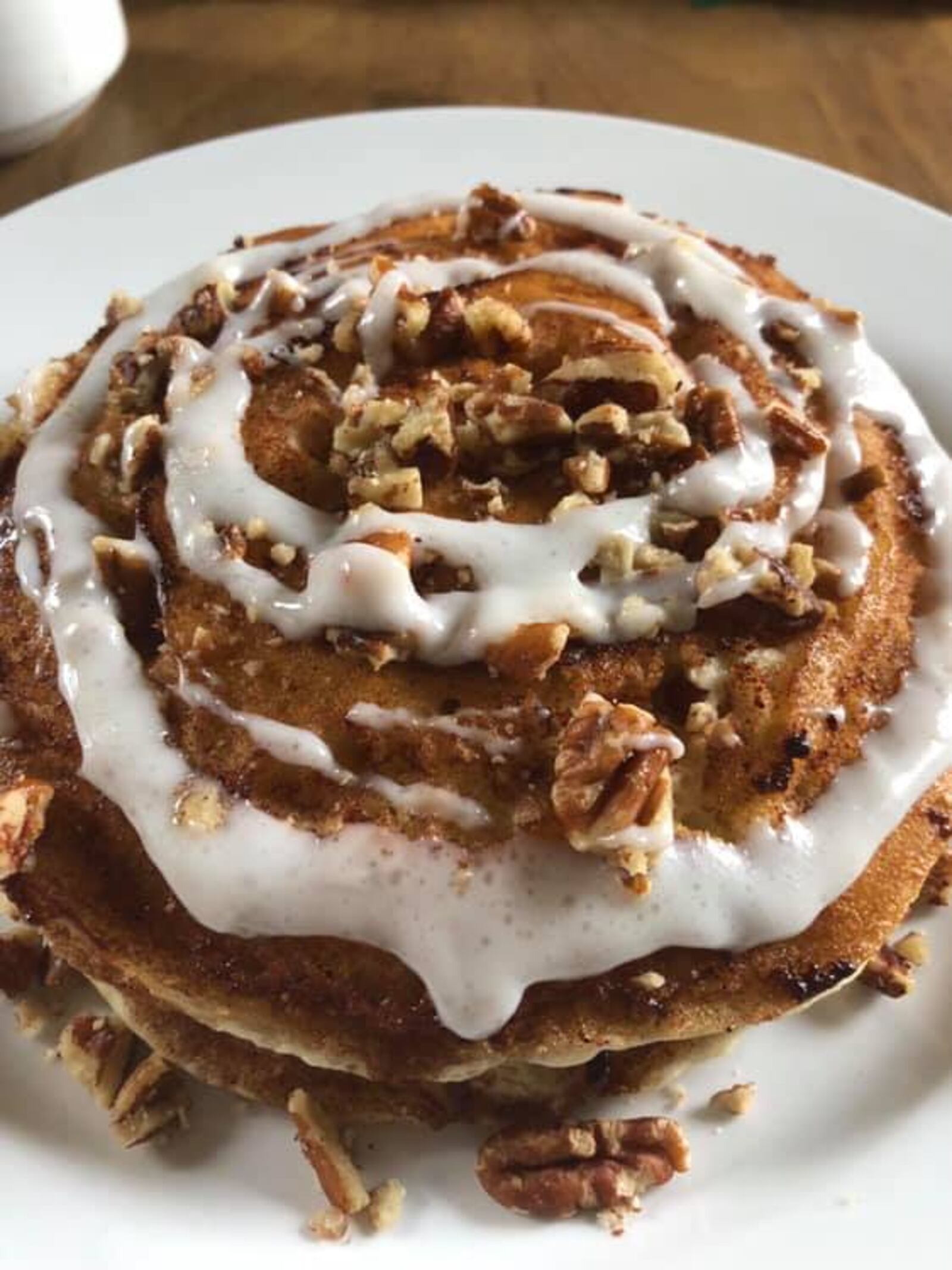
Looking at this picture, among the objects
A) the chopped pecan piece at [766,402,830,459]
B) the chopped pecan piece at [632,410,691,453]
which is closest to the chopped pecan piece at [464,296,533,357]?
the chopped pecan piece at [632,410,691,453]

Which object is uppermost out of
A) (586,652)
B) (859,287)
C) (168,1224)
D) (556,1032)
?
(859,287)

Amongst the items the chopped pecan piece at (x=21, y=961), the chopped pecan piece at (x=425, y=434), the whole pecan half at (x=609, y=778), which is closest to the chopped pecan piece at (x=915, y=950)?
the whole pecan half at (x=609, y=778)

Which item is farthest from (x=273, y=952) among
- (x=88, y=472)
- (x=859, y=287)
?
(x=859, y=287)

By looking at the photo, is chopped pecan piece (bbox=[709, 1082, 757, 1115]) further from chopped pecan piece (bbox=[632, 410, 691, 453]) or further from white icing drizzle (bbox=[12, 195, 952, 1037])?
chopped pecan piece (bbox=[632, 410, 691, 453])

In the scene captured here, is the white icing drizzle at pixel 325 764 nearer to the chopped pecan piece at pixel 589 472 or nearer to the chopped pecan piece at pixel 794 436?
the chopped pecan piece at pixel 589 472

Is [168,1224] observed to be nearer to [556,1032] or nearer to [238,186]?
[556,1032]

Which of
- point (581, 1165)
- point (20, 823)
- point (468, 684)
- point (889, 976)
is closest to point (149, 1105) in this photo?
point (20, 823)
